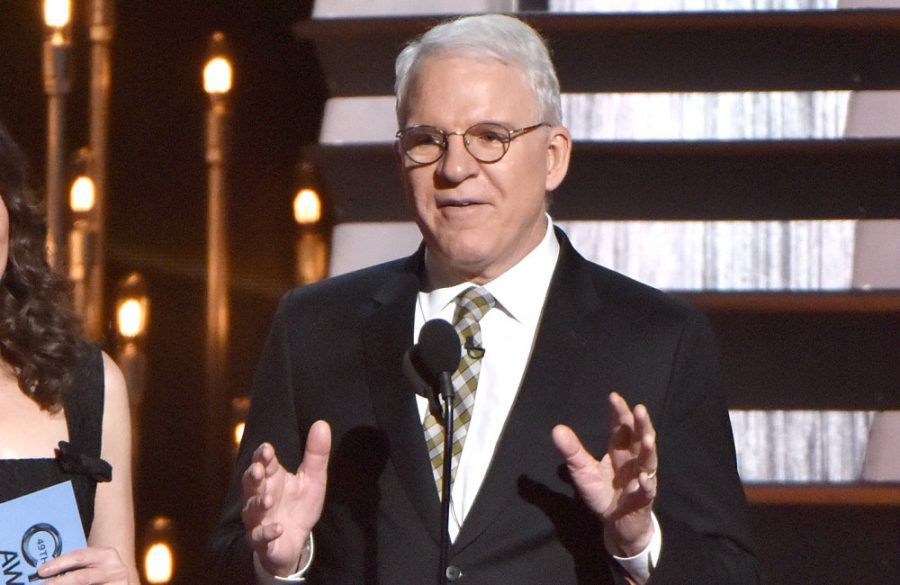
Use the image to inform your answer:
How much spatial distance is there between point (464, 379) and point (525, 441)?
129 mm

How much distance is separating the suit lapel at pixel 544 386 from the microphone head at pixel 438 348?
0.32 meters

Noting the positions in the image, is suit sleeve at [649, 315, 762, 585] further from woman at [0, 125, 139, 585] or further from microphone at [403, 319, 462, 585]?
woman at [0, 125, 139, 585]

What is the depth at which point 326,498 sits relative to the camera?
7.75ft

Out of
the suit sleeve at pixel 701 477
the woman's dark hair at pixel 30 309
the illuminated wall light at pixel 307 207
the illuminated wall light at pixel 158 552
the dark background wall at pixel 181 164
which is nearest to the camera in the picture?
the suit sleeve at pixel 701 477

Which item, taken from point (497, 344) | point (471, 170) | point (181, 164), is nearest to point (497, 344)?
point (497, 344)

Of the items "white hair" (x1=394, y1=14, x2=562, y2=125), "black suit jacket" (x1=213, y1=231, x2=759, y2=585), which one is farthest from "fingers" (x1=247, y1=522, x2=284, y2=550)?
"white hair" (x1=394, y1=14, x2=562, y2=125)

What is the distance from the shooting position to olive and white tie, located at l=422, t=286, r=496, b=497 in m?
2.33

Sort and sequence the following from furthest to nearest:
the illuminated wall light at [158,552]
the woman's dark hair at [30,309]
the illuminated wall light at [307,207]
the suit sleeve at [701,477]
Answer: the illuminated wall light at [158,552] → the illuminated wall light at [307,207] → the woman's dark hair at [30,309] → the suit sleeve at [701,477]

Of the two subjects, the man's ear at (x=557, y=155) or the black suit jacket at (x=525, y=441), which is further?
the man's ear at (x=557, y=155)

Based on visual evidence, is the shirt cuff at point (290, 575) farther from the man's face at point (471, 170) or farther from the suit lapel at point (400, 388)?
the man's face at point (471, 170)

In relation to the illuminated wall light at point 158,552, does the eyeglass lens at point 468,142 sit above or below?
above

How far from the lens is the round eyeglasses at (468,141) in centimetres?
235

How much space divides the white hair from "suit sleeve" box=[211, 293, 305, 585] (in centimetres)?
40

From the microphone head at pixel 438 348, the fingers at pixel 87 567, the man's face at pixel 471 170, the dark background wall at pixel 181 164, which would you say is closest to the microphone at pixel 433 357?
the microphone head at pixel 438 348
